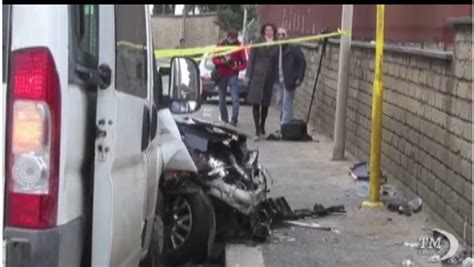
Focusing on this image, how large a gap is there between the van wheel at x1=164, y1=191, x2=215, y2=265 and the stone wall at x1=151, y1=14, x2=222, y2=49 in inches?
1595

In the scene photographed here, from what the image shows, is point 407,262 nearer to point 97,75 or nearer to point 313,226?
point 313,226

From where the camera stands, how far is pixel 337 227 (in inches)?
356

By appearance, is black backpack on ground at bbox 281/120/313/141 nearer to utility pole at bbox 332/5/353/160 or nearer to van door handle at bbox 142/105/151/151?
utility pole at bbox 332/5/353/160

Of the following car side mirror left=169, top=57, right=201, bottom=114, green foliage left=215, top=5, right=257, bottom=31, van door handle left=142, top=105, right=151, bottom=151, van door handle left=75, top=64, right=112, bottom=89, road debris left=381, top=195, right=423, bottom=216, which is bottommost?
road debris left=381, top=195, right=423, bottom=216

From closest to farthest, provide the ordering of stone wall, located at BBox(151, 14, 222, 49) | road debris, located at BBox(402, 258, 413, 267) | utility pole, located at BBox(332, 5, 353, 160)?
1. road debris, located at BBox(402, 258, 413, 267)
2. utility pole, located at BBox(332, 5, 353, 160)
3. stone wall, located at BBox(151, 14, 222, 49)

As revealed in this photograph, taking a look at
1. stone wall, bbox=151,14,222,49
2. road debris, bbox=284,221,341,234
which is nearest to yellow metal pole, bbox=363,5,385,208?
road debris, bbox=284,221,341,234

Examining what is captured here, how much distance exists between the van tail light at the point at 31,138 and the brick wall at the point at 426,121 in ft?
14.7

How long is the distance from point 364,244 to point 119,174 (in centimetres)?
413

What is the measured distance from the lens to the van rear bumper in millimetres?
3744

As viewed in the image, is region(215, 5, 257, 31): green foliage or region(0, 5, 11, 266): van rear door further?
region(215, 5, 257, 31): green foliage

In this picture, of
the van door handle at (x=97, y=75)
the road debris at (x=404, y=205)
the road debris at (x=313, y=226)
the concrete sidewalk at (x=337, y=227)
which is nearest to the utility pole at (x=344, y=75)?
the concrete sidewalk at (x=337, y=227)

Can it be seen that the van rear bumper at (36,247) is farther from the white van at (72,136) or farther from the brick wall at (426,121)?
the brick wall at (426,121)

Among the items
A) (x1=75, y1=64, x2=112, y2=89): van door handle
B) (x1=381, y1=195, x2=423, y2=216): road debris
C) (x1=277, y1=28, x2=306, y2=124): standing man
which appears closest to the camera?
(x1=75, y1=64, x2=112, y2=89): van door handle

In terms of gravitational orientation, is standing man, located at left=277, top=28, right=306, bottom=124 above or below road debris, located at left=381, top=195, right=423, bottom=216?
above
